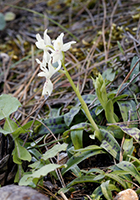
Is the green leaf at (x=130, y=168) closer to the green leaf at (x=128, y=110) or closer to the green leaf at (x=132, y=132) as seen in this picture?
the green leaf at (x=132, y=132)

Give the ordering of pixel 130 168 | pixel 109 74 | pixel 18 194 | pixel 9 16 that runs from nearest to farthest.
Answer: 1. pixel 18 194
2. pixel 130 168
3. pixel 109 74
4. pixel 9 16

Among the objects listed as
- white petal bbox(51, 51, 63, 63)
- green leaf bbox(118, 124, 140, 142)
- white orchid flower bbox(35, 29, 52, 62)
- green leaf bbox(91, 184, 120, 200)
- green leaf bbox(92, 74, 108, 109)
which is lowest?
green leaf bbox(91, 184, 120, 200)

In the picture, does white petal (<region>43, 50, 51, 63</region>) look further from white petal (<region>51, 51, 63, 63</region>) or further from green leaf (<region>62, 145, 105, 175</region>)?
green leaf (<region>62, 145, 105, 175</region>)

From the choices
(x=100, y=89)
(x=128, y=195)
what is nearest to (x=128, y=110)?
(x=100, y=89)

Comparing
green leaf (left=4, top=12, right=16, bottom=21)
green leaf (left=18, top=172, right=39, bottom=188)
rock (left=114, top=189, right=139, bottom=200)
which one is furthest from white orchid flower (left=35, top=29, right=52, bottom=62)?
green leaf (left=4, top=12, right=16, bottom=21)

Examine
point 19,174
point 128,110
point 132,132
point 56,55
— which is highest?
point 56,55

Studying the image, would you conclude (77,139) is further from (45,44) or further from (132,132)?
(45,44)

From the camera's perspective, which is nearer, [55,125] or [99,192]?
[99,192]

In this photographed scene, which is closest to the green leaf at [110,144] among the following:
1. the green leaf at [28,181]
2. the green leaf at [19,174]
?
the green leaf at [28,181]

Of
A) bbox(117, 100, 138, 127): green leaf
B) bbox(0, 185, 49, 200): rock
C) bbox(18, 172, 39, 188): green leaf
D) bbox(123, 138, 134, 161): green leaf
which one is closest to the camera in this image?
bbox(0, 185, 49, 200): rock
